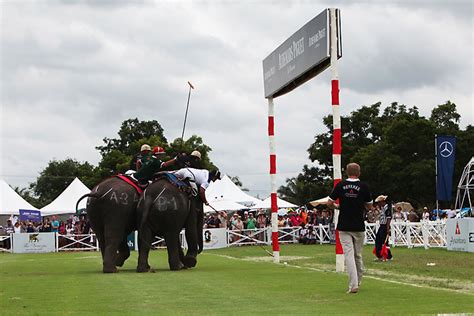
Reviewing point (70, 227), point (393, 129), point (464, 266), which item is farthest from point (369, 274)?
point (393, 129)

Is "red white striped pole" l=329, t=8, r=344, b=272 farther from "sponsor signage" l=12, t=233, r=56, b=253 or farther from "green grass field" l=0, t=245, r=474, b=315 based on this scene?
"sponsor signage" l=12, t=233, r=56, b=253

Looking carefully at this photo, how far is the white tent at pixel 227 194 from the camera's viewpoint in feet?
169

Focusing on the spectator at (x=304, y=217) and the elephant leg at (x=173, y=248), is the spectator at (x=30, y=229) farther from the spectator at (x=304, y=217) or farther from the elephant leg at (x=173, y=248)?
the elephant leg at (x=173, y=248)

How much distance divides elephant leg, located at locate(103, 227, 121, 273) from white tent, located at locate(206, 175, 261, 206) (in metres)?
32.5

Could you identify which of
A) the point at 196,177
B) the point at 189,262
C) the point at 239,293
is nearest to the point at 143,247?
the point at 189,262

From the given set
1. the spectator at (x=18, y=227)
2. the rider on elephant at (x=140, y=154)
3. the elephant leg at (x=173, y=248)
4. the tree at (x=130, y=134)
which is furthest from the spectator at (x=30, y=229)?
the tree at (x=130, y=134)

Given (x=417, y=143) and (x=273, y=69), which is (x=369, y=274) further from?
(x=417, y=143)

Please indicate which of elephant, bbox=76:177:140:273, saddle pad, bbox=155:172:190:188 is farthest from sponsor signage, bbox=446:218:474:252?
elephant, bbox=76:177:140:273

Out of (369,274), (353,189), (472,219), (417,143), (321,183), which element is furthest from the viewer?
(321,183)

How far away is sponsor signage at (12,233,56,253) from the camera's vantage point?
1671 inches

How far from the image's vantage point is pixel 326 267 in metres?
20.3

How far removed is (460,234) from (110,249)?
52.6ft

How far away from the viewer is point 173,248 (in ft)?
64.2

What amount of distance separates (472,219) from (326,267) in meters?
11.1
